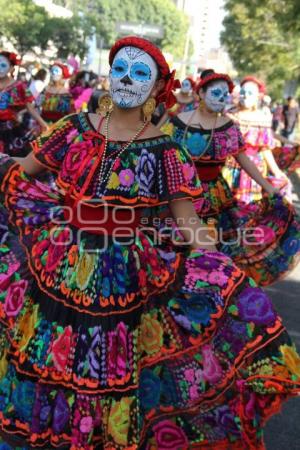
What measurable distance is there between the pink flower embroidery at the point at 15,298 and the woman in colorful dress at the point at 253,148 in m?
3.89

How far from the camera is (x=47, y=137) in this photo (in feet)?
10.5

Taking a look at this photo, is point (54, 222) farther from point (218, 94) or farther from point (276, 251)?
point (218, 94)

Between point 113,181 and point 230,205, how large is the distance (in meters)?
2.51

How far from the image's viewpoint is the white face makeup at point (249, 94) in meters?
7.56

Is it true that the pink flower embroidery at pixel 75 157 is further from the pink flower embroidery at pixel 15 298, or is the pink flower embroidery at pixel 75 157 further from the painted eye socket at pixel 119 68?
the pink flower embroidery at pixel 15 298

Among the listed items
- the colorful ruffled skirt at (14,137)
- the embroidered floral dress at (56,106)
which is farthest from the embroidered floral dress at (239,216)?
the embroidered floral dress at (56,106)

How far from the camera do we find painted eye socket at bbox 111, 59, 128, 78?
124 inches

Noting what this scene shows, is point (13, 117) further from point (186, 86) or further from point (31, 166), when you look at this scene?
point (186, 86)

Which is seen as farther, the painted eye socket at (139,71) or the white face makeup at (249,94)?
the white face makeup at (249,94)

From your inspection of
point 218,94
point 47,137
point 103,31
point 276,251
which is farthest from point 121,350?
point 103,31

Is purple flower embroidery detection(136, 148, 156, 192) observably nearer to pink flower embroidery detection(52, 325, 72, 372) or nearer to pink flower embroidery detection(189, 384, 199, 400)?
pink flower embroidery detection(52, 325, 72, 372)

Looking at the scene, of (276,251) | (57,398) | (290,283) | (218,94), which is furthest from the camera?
(290,283)

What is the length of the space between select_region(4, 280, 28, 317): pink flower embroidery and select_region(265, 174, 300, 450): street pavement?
5.80 feet

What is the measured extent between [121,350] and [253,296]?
0.65 meters
